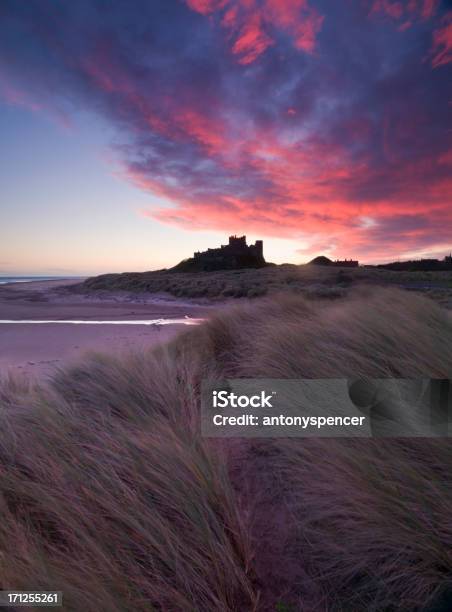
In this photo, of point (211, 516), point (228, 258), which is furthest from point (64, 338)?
point (228, 258)

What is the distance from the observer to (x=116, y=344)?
5844 mm

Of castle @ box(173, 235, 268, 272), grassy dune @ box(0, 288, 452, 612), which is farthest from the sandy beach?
castle @ box(173, 235, 268, 272)

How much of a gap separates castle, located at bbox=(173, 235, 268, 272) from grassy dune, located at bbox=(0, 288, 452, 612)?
4336cm

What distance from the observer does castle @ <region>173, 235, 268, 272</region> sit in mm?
48812

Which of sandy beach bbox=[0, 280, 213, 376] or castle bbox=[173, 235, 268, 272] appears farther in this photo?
castle bbox=[173, 235, 268, 272]

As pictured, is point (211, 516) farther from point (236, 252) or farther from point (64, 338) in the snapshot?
point (236, 252)

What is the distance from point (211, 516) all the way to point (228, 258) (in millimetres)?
51820

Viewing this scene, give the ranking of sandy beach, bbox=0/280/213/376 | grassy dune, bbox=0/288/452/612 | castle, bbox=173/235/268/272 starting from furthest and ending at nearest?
castle, bbox=173/235/268/272, sandy beach, bbox=0/280/213/376, grassy dune, bbox=0/288/452/612

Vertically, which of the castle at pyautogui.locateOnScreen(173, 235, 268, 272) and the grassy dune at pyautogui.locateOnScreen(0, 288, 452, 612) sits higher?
the castle at pyautogui.locateOnScreen(173, 235, 268, 272)

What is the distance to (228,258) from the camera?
2067 inches

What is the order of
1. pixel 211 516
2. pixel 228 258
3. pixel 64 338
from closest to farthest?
1. pixel 211 516
2. pixel 64 338
3. pixel 228 258

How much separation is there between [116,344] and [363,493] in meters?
5.13

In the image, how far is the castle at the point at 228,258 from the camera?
48.8m

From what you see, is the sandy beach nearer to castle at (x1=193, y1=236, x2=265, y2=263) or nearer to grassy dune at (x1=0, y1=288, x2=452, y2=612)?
grassy dune at (x1=0, y1=288, x2=452, y2=612)
